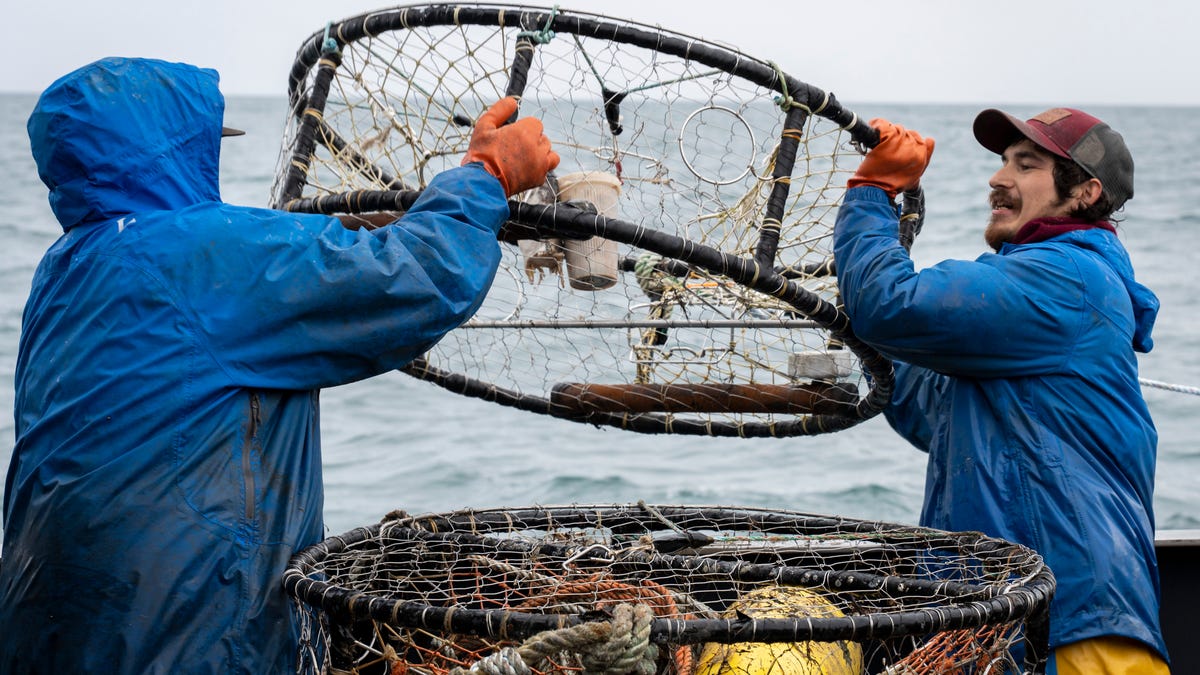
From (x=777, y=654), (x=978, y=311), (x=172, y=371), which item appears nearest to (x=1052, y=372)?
(x=978, y=311)

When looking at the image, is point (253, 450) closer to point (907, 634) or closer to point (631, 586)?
point (631, 586)

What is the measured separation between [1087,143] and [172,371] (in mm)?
2086

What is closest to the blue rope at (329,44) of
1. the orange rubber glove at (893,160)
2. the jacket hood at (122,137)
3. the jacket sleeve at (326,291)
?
the jacket hood at (122,137)

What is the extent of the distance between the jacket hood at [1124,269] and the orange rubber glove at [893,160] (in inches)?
14.8

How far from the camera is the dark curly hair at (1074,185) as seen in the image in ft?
9.95

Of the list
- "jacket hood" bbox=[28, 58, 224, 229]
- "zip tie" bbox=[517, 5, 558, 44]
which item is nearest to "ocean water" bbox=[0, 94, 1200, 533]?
"zip tie" bbox=[517, 5, 558, 44]

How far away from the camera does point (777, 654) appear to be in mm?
2430

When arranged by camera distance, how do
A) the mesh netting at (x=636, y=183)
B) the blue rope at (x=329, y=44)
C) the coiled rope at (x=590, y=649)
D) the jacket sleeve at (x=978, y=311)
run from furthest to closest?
the blue rope at (x=329, y=44) → the mesh netting at (x=636, y=183) → the jacket sleeve at (x=978, y=311) → the coiled rope at (x=590, y=649)

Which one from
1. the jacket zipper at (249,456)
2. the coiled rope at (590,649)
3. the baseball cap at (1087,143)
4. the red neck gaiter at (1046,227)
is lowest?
the coiled rope at (590,649)

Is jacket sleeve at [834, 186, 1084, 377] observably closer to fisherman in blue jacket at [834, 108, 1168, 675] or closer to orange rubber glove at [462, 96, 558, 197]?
fisherman in blue jacket at [834, 108, 1168, 675]

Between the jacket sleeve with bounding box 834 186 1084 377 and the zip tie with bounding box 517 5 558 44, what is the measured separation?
88 cm

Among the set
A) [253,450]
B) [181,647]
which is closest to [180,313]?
[253,450]

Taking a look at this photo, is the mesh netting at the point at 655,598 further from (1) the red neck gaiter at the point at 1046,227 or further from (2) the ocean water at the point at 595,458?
(2) the ocean water at the point at 595,458

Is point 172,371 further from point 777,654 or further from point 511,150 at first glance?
point 777,654
